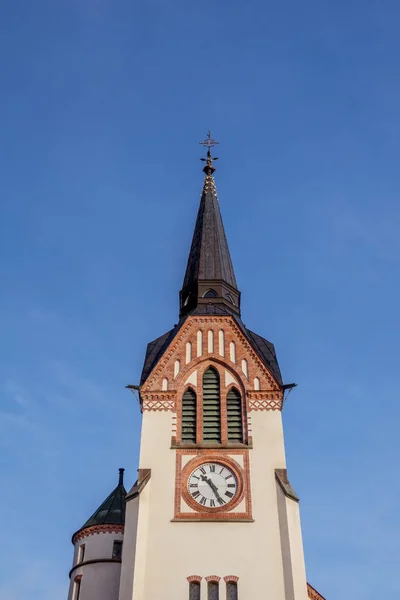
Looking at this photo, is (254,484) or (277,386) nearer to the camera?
(254,484)

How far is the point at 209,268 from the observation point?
1425 inches

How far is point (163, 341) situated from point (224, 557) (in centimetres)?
1062

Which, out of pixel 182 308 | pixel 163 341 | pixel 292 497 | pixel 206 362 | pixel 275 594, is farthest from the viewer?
pixel 182 308

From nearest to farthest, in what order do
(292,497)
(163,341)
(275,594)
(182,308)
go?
1. (275,594)
2. (292,497)
3. (163,341)
4. (182,308)

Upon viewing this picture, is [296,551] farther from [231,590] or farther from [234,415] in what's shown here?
[234,415]

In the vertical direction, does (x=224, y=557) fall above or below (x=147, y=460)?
below

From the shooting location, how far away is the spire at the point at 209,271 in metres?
34.6

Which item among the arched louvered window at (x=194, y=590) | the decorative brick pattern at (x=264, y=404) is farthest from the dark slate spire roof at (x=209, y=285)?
the arched louvered window at (x=194, y=590)

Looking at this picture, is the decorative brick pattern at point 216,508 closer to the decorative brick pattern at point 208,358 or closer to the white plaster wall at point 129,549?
the white plaster wall at point 129,549

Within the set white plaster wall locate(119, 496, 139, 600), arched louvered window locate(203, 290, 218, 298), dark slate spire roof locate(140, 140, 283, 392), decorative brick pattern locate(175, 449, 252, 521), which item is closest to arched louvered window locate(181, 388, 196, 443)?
decorative brick pattern locate(175, 449, 252, 521)

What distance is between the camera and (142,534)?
82.1ft

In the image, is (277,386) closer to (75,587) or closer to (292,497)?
(292,497)

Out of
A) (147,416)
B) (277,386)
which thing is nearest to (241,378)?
(277,386)

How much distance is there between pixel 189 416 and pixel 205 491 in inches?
132
